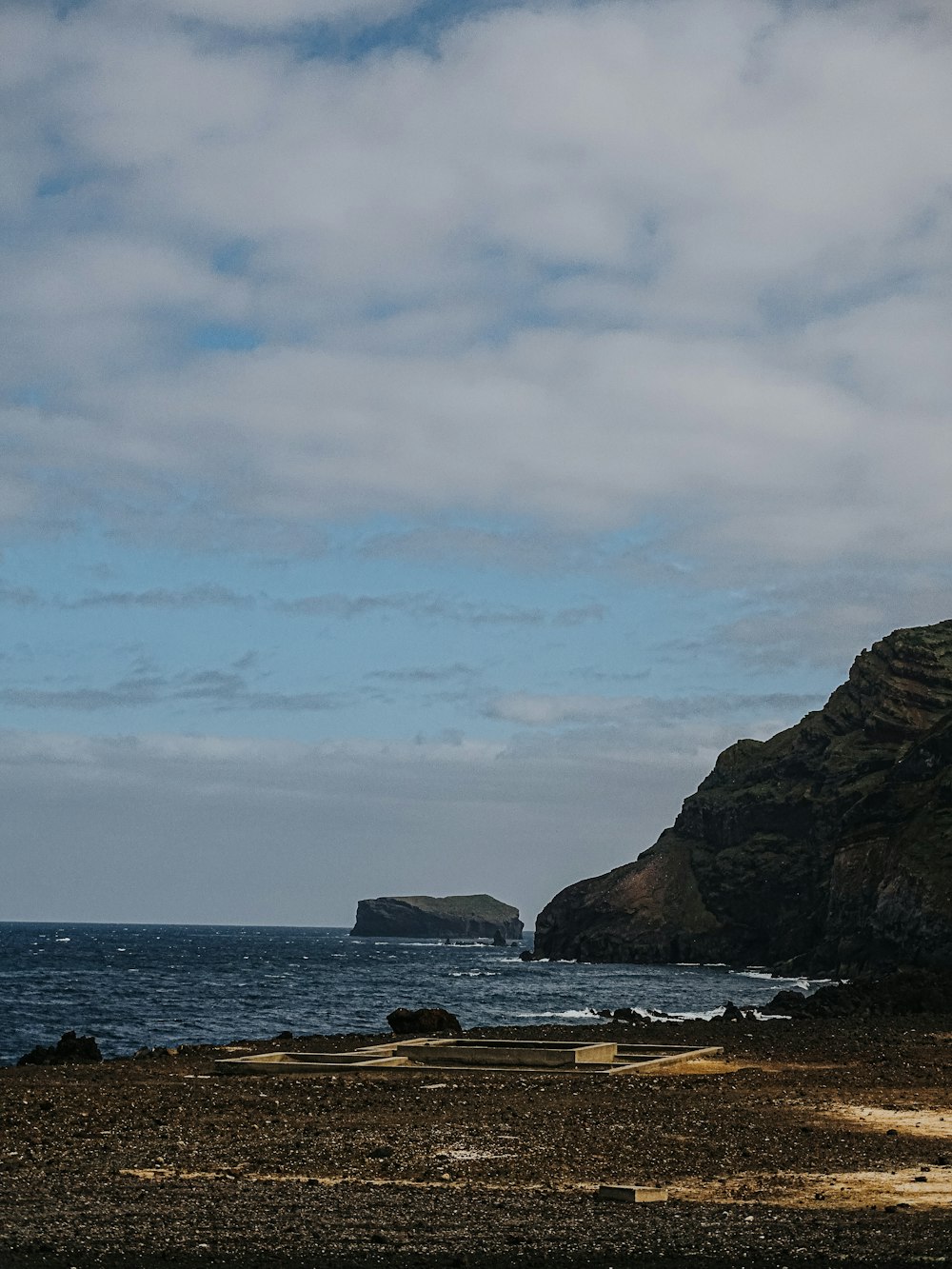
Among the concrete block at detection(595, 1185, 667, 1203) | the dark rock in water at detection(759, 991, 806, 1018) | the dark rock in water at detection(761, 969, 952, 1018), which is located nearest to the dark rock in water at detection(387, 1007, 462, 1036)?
the dark rock in water at detection(761, 969, 952, 1018)

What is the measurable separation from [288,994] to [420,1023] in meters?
58.5

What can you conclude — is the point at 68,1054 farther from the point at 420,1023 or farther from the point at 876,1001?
the point at 876,1001

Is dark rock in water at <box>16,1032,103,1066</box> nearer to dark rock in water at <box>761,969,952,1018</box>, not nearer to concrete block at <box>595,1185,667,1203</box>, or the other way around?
concrete block at <box>595,1185,667,1203</box>

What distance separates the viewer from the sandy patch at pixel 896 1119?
88.6ft

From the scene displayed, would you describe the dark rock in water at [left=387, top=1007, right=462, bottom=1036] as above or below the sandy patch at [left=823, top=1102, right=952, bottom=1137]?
above

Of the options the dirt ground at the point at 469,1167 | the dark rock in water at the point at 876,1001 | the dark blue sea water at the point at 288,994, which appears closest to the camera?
the dirt ground at the point at 469,1167

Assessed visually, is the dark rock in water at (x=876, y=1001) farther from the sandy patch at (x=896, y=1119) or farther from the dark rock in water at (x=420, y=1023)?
the sandy patch at (x=896, y=1119)

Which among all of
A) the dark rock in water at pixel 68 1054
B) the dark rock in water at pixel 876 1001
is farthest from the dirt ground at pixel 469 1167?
the dark rock in water at pixel 876 1001

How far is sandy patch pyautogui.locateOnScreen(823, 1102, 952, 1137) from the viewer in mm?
27000

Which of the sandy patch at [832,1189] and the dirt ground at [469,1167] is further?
the sandy patch at [832,1189]

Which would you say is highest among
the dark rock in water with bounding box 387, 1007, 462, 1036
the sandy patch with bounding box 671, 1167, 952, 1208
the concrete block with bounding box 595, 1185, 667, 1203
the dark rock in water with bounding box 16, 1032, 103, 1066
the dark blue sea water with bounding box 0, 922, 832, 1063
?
the dark rock in water with bounding box 387, 1007, 462, 1036

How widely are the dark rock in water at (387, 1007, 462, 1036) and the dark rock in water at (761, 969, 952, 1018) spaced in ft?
73.4

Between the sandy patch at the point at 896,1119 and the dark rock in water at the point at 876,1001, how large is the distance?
36453 millimetres

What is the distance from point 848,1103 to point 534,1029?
81.8ft
